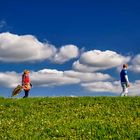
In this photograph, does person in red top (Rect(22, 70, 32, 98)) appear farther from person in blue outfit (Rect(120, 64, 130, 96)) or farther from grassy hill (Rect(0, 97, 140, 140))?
person in blue outfit (Rect(120, 64, 130, 96))

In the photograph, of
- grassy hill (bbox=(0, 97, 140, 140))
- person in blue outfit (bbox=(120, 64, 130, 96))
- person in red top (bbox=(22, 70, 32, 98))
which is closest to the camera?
grassy hill (bbox=(0, 97, 140, 140))

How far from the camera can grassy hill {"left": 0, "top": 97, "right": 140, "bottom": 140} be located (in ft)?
84.4

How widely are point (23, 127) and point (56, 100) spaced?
370 inches

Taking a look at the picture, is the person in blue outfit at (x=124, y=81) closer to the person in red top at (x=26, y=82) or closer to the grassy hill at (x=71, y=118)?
the grassy hill at (x=71, y=118)

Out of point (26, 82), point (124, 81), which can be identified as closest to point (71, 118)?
point (124, 81)

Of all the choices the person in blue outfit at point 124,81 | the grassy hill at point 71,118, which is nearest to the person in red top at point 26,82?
the grassy hill at point 71,118

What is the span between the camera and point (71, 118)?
3041 cm

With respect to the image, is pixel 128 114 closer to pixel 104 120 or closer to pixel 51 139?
pixel 104 120

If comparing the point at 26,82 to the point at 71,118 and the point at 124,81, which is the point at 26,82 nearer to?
the point at 124,81

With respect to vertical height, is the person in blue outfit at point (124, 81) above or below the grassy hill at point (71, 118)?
above

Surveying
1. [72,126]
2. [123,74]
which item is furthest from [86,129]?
[123,74]

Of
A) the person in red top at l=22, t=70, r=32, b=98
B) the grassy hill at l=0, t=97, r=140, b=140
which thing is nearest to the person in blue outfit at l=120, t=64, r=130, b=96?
the grassy hill at l=0, t=97, r=140, b=140

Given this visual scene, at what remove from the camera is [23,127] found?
2836 cm

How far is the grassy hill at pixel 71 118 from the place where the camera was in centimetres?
2573
